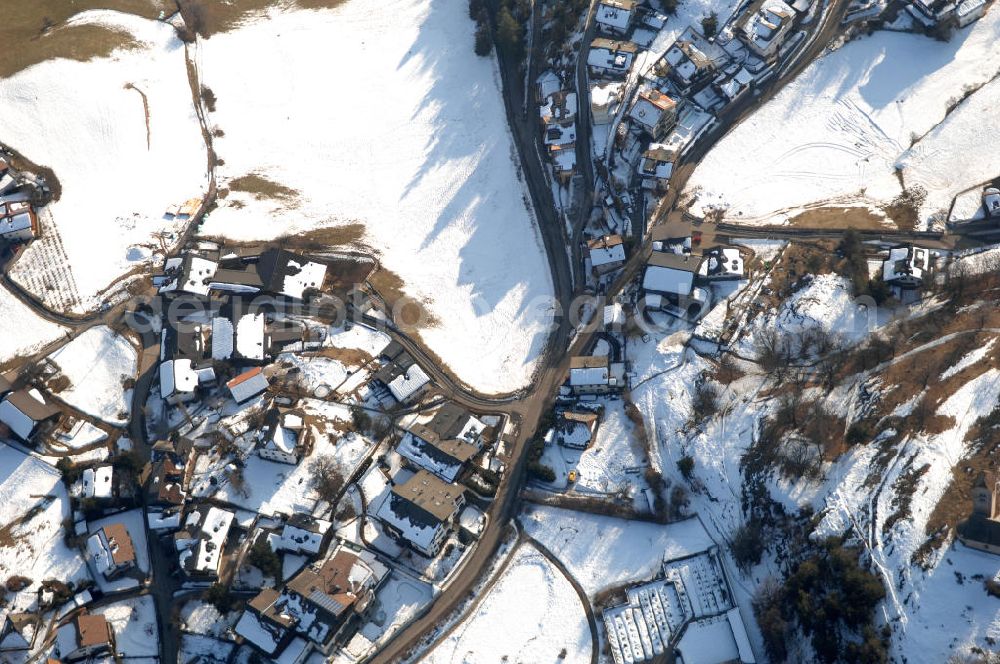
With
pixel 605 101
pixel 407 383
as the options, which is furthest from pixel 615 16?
pixel 407 383

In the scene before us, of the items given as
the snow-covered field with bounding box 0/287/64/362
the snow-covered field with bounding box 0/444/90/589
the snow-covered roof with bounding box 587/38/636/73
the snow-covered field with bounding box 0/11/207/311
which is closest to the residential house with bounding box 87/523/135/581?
the snow-covered field with bounding box 0/444/90/589

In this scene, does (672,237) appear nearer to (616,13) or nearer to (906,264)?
(906,264)

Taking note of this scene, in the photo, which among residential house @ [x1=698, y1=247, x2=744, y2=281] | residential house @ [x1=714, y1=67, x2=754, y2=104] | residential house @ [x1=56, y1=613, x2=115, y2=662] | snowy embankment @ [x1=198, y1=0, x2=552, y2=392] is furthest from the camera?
residential house @ [x1=714, y1=67, x2=754, y2=104]

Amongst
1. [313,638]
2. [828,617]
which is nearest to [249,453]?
[313,638]

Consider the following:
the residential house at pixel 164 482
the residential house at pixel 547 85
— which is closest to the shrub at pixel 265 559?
the residential house at pixel 164 482

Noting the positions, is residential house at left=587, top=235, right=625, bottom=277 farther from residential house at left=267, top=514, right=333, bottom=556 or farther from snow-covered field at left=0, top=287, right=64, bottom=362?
snow-covered field at left=0, top=287, right=64, bottom=362

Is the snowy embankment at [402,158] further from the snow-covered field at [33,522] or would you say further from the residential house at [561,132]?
the snow-covered field at [33,522]

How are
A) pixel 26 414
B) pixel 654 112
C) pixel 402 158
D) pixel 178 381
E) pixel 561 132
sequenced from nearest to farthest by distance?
pixel 26 414 → pixel 178 381 → pixel 654 112 → pixel 561 132 → pixel 402 158
